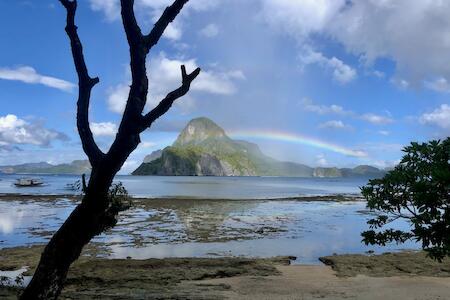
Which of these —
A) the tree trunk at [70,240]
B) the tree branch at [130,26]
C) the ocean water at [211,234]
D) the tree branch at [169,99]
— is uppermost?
A: the tree branch at [130,26]

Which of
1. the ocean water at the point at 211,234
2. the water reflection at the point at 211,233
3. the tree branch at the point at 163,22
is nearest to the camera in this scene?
the tree branch at the point at 163,22

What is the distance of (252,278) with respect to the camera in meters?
17.5

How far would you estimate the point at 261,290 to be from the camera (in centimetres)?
1568

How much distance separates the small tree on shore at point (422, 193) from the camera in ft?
22.1

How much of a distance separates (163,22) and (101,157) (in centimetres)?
289

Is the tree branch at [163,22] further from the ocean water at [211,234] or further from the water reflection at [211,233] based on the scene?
the water reflection at [211,233]

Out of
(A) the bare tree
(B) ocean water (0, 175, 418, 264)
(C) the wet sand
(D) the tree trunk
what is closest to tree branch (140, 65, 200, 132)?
(A) the bare tree

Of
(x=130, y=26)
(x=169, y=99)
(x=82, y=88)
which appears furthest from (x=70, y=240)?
(x=130, y=26)

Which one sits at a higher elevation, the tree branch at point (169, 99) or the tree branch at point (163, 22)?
the tree branch at point (163, 22)

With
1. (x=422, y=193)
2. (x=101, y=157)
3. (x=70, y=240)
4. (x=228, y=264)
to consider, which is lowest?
(x=228, y=264)

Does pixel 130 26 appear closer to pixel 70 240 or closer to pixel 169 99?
pixel 169 99

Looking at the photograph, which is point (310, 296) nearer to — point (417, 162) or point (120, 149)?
point (417, 162)

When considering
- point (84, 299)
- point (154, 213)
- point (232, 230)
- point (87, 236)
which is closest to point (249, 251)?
point (232, 230)

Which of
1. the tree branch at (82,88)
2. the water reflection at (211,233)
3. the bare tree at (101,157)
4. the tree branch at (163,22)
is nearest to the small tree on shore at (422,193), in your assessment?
the bare tree at (101,157)
